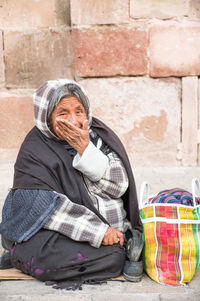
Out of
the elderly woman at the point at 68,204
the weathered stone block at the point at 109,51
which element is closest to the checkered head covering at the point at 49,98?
the elderly woman at the point at 68,204

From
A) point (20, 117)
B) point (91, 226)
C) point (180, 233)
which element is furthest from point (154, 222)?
point (20, 117)

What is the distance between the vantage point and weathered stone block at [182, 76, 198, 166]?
4.59 metres

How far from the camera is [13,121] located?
4.79m

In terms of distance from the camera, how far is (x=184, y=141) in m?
4.68

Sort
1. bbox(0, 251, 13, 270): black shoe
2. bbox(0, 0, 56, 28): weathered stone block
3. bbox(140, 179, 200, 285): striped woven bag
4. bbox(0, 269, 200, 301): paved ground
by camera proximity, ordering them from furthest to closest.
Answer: bbox(0, 0, 56, 28): weathered stone block < bbox(0, 251, 13, 270): black shoe < bbox(140, 179, 200, 285): striped woven bag < bbox(0, 269, 200, 301): paved ground

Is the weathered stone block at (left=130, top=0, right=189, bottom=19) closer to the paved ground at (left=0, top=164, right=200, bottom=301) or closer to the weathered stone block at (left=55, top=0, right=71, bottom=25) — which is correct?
the weathered stone block at (left=55, top=0, right=71, bottom=25)

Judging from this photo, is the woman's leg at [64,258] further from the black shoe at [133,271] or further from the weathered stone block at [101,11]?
the weathered stone block at [101,11]

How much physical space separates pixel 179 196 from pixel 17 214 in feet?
3.08

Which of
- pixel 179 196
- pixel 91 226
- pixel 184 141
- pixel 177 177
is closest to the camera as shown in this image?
pixel 91 226

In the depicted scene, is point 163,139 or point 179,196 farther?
point 163,139

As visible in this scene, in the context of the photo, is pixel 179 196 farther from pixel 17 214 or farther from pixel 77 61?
pixel 77 61

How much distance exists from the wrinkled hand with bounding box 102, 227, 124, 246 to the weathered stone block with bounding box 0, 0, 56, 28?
3106 millimetres

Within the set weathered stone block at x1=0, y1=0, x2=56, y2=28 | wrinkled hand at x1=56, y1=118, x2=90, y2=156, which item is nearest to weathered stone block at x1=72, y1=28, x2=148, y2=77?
weathered stone block at x1=0, y1=0, x2=56, y2=28

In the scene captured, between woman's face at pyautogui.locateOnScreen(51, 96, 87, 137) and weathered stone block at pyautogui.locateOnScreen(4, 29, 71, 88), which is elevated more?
weathered stone block at pyautogui.locateOnScreen(4, 29, 71, 88)
